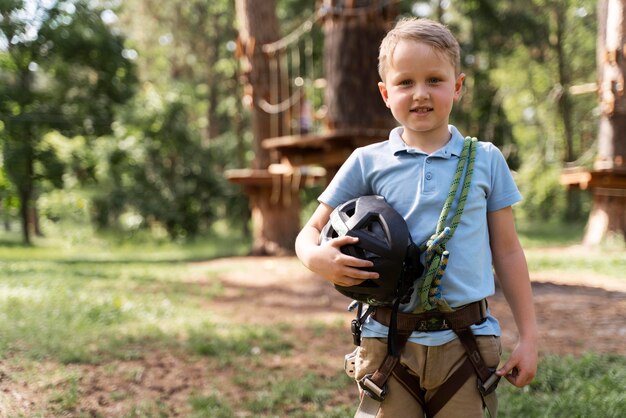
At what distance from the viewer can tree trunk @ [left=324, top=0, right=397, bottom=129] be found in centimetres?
765

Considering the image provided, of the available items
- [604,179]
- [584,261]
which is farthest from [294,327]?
[604,179]

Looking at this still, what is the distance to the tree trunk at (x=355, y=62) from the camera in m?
7.65

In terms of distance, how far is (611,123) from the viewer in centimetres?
1090

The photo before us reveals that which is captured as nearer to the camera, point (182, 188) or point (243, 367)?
point (243, 367)

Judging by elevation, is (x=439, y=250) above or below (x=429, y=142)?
below

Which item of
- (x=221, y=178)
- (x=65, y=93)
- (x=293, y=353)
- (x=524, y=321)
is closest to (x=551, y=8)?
(x=221, y=178)

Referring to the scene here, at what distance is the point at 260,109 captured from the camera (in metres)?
12.3

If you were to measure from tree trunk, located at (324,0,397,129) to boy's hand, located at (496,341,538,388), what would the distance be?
19.7 ft

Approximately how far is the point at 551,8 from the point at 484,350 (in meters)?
23.3

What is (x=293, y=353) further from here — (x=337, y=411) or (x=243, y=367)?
(x=337, y=411)

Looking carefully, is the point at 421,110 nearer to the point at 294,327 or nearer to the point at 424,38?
the point at 424,38

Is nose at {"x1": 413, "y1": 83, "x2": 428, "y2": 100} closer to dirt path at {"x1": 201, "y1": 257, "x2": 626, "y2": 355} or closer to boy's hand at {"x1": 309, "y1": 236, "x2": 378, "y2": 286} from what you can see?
boy's hand at {"x1": 309, "y1": 236, "x2": 378, "y2": 286}

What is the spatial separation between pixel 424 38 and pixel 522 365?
3.58 feet

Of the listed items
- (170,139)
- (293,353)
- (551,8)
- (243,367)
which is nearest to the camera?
(243,367)
